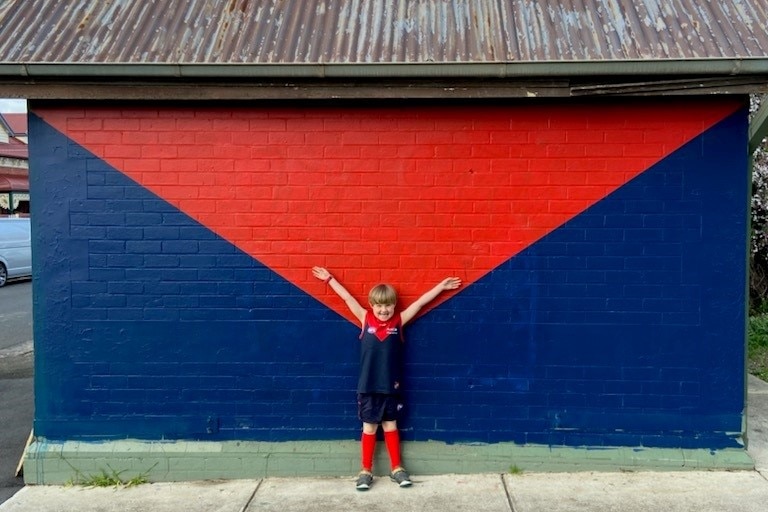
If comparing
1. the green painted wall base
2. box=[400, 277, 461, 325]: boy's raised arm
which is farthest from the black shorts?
box=[400, 277, 461, 325]: boy's raised arm

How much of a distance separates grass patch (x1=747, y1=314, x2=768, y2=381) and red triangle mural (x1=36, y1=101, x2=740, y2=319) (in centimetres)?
471

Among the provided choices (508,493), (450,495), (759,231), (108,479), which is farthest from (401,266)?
(759,231)

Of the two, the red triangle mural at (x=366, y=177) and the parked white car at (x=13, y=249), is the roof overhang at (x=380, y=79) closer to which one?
the red triangle mural at (x=366, y=177)

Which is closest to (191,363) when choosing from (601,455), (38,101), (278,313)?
(278,313)

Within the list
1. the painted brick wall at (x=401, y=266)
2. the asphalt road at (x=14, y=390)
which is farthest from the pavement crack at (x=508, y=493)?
the asphalt road at (x=14, y=390)

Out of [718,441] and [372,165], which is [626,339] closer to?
[718,441]

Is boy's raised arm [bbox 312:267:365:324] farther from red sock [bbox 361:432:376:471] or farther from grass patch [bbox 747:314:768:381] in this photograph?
grass patch [bbox 747:314:768:381]

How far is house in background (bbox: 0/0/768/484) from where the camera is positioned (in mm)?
4699

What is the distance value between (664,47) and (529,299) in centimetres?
189

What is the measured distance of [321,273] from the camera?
4.77 meters

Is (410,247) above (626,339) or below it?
above

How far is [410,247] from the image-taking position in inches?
188

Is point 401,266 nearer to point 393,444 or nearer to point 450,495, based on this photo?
point 393,444

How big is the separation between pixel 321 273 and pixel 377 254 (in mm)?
416
